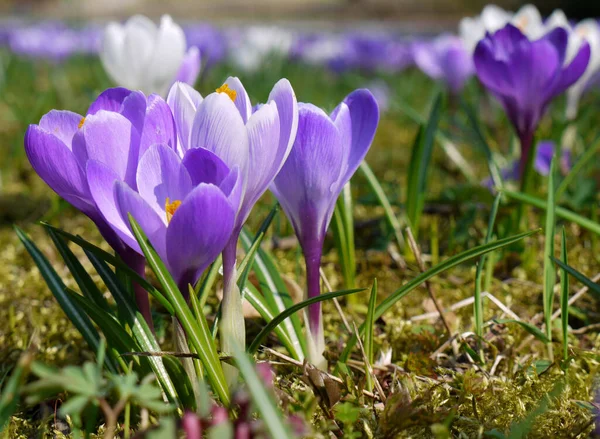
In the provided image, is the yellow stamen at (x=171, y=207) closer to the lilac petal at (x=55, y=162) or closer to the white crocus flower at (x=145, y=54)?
the lilac petal at (x=55, y=162)

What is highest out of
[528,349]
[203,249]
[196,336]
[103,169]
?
[103,169]

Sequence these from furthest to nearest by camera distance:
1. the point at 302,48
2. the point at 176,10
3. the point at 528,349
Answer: the point at 176,10 < the point at 302,48 < the point at 528,349

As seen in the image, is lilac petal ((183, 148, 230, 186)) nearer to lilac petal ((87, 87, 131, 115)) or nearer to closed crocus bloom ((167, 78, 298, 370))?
closed crocus bloom ((167, 78, 298, 370))

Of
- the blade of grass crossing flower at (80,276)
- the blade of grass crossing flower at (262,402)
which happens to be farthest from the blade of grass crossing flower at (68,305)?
the blade of grass crossing flower at (262,402)

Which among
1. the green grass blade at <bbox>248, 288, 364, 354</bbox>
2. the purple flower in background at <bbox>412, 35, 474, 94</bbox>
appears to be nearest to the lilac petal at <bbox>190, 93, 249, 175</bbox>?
the green grass blade at <bbox>248, 288, 364, 354</bbox>

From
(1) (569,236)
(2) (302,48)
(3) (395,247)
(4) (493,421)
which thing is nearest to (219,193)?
(4) (493,421)

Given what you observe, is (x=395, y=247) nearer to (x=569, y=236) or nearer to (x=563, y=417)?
(x=569, y=236)

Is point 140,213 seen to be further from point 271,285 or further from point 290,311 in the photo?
point 271,285
